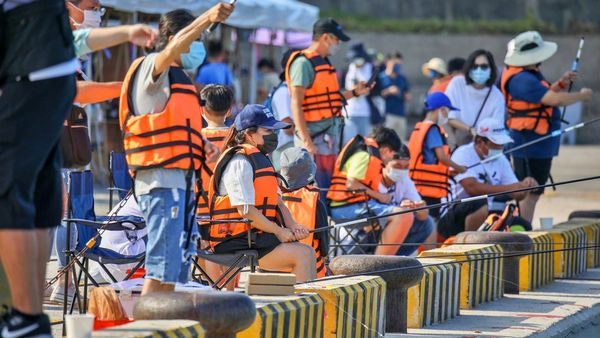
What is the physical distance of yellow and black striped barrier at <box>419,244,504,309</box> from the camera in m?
9.21

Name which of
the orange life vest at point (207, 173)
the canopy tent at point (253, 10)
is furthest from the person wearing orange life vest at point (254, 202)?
the canopy tent at point (253, 10)

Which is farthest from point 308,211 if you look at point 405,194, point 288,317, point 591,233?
point 591,233

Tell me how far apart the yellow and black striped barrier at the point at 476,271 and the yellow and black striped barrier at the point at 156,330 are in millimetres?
3746

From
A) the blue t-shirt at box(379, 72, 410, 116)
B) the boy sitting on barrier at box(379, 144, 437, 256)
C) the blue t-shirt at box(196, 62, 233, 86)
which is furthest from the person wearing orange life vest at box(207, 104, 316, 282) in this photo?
the blue t-shirt at box(379, 72, 410, 116)

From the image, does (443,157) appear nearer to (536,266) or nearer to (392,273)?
(536,266)

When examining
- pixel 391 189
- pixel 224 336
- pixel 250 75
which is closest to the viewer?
pixel 224 336

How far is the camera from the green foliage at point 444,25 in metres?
29.7

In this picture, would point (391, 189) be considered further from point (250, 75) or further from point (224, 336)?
point (250, 75)

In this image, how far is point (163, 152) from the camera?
19.8 ft

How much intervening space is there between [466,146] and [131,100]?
6.45m

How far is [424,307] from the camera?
27.5ft

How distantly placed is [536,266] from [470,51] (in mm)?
19413

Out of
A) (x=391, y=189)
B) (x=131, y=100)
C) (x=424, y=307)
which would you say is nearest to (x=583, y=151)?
(x=391, y=189)

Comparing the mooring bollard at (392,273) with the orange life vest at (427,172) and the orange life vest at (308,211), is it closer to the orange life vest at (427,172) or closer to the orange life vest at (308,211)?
the orange life vest at (308,211)
